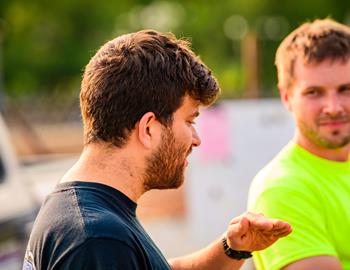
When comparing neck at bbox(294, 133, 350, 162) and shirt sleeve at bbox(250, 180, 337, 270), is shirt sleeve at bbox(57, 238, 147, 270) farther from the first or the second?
neck at bbox(294, 133, 350, 162)

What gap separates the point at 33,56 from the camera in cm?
4838

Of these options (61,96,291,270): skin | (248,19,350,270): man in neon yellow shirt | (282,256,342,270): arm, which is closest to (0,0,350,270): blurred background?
(248,19,350,270): man in neon yellow shirt

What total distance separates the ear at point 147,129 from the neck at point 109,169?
0.06 metres

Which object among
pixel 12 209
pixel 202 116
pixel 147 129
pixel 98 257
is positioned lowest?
pixel 202 116

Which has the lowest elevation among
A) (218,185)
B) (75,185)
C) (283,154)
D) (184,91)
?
(218,185)

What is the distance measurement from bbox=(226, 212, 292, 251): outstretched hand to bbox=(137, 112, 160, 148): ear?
44 centimetres

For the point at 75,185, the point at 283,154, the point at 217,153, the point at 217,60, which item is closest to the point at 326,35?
the point at 283,154

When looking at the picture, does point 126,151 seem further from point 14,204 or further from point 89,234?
point 14,204

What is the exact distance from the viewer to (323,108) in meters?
3.89

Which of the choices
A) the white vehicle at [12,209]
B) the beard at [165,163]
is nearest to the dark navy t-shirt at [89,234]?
the beard at [165,163]

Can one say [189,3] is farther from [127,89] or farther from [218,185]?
[127,89]

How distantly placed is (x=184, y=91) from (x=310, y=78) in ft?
3.94

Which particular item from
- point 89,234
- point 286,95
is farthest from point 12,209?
point 89,234

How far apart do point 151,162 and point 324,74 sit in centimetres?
134
